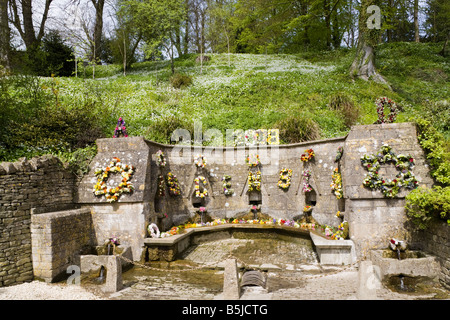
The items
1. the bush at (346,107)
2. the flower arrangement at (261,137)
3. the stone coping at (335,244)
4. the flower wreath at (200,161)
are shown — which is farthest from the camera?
the bush at (346,107)

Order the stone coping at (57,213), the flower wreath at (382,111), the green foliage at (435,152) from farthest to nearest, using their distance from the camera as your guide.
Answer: the flower wreath at (382,111)
the green foliage at (435,152)
the stone coping at (57,213)

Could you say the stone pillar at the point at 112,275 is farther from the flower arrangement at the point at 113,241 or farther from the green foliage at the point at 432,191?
the green foliage at the point at 432,191

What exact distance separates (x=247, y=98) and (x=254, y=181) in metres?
7.72

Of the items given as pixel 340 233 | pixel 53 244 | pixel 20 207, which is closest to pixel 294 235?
pixel 340 233

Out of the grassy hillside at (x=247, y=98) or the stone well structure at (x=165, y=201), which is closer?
the stone well structure at (x=165, y=201)

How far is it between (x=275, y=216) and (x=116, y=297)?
6661mm

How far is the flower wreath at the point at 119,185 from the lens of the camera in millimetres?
7739

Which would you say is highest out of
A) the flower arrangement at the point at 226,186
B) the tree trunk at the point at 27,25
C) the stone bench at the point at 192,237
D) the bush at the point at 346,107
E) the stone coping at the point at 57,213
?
the tree trunk at the point at 27,25

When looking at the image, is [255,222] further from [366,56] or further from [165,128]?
[366,56]

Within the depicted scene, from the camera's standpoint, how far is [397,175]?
23.9 feet

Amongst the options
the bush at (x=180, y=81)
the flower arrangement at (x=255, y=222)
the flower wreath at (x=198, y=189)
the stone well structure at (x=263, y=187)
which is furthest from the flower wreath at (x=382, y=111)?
the bush at (x=180, y=81)

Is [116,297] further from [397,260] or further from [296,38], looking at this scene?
[296,38]

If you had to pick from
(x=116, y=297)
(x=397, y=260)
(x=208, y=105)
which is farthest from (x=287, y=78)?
(x=116, y=297)

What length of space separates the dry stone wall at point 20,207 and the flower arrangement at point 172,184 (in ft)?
11.8
